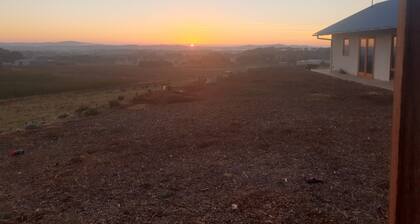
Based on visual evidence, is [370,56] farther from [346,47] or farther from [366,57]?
[346,47]

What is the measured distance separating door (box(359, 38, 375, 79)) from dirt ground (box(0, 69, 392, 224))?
791cm

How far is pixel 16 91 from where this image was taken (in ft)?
92.9

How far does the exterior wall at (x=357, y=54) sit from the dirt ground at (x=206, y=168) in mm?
6202

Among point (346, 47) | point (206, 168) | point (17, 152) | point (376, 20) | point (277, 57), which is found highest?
point (376, 20)

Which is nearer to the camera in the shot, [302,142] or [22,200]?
[22,200]

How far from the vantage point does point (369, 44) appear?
2028 cm

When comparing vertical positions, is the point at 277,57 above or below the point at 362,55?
below

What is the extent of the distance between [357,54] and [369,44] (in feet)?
5.18

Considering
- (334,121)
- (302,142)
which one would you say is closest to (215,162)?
(302,142)

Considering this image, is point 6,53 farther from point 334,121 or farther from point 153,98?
point 334,121

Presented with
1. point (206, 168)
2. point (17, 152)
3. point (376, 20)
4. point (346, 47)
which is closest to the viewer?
point (206, 168)

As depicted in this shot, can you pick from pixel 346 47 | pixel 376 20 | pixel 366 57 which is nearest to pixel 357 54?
pixel 366 57

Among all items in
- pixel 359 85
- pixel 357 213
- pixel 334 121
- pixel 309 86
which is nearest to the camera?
pixel 357 213

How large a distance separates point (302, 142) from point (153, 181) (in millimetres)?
3197
